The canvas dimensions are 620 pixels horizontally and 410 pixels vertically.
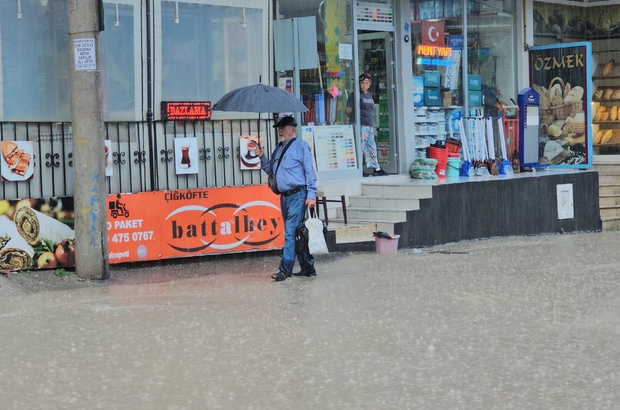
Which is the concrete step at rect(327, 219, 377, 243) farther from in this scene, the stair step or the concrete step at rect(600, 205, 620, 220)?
the stair step

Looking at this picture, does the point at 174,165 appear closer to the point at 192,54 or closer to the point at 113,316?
the point at 192,54

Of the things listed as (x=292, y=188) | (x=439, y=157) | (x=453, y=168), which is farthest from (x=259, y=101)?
(x=453, y=168)

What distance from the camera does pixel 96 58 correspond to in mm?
11547

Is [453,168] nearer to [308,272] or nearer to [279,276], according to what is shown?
[308,272]

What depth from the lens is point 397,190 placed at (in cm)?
1580

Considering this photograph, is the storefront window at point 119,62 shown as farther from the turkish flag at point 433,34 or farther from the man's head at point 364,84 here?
the turkish flag at point 433,34

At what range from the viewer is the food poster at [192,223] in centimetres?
1254

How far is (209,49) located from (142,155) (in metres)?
1.71

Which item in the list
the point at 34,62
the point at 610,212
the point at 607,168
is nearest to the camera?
the point at 34,62

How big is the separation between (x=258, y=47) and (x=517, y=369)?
7.74 meters

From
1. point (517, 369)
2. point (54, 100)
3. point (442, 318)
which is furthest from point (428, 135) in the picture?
point (517, 369)

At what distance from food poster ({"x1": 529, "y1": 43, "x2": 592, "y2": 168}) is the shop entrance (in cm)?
367

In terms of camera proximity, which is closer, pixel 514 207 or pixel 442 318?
pixel 442 318

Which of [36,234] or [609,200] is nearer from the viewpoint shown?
[36,234]
